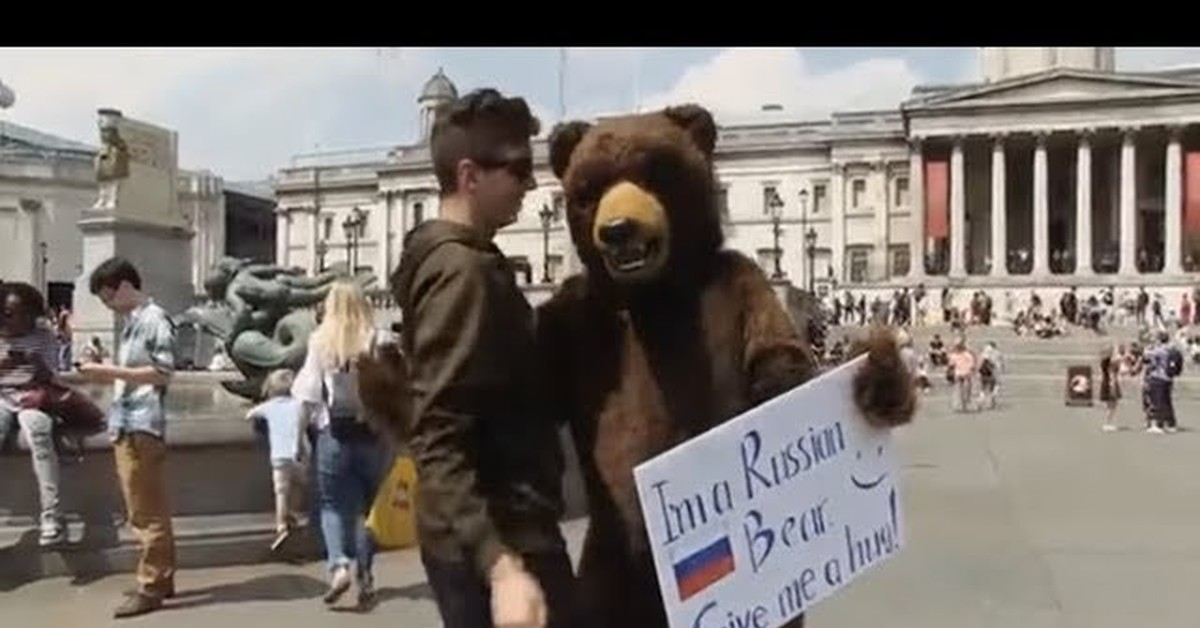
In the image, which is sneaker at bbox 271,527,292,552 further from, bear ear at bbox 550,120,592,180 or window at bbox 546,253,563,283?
window at bbox 546,253,563,283

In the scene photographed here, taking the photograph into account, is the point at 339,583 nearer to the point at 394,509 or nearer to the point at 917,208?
the point at 394,509

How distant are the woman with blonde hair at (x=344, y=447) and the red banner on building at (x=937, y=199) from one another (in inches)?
2755

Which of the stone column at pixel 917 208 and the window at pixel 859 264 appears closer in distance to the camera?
the stone column at pixel 917 208

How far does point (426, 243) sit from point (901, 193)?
268 ft

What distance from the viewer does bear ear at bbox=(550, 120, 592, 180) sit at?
11.3 feet

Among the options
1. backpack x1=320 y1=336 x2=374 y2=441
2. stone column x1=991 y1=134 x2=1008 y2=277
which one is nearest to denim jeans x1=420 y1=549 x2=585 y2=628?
backpack x1=320 y1=336 x2=374 y2=441

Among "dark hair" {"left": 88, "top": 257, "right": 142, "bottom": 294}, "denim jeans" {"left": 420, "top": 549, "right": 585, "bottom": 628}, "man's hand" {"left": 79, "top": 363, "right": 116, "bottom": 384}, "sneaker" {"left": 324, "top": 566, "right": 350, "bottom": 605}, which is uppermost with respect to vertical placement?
"dark hair" {"left": 88, "top": 257, "right": 142, "bottom": 294}

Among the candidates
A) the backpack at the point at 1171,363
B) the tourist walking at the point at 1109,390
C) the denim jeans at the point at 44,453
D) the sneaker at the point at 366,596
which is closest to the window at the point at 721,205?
the sneaker at the point at 366,596

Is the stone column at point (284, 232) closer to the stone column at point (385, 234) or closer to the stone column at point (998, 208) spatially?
the stone column at point (385, 234)

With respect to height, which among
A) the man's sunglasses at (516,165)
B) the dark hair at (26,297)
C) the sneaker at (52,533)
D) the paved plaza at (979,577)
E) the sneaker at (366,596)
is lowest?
the paved plaza at (979,577)

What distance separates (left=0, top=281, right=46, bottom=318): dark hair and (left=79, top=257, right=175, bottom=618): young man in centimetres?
104

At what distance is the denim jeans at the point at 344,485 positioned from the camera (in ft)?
23.8

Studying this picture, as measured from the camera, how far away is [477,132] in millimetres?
3170

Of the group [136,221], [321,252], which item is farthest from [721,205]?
[321,252]
